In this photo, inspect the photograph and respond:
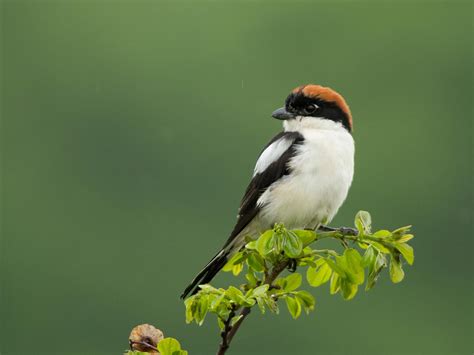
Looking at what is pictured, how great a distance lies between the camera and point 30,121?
22094 mm

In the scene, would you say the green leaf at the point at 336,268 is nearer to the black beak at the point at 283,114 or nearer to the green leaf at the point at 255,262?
the green leaf at the point at 255,262

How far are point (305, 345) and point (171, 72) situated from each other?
8.75 metres

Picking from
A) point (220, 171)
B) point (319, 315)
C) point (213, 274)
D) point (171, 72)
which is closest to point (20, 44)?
point (171, 72)

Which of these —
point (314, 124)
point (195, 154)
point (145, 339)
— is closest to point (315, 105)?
point (314, 124)

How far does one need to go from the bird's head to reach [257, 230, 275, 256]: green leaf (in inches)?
66.8

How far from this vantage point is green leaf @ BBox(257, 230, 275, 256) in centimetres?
250

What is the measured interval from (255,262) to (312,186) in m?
1.42

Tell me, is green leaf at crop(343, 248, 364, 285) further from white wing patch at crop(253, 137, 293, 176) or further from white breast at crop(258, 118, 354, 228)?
white wing patch at crop(253, 137, 293, 176)

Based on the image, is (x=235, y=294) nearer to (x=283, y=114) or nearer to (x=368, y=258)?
(x=368, y=258)

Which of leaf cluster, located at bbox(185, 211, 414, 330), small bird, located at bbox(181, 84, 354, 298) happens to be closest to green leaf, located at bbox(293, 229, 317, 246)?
leaf cluster, located at bbox(185, 211, 414, 330)

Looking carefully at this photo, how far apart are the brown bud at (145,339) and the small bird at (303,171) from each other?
5.14 feet

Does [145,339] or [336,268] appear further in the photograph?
[336,268]

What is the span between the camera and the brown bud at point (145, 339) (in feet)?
7.25

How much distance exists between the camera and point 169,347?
218 centimetres
